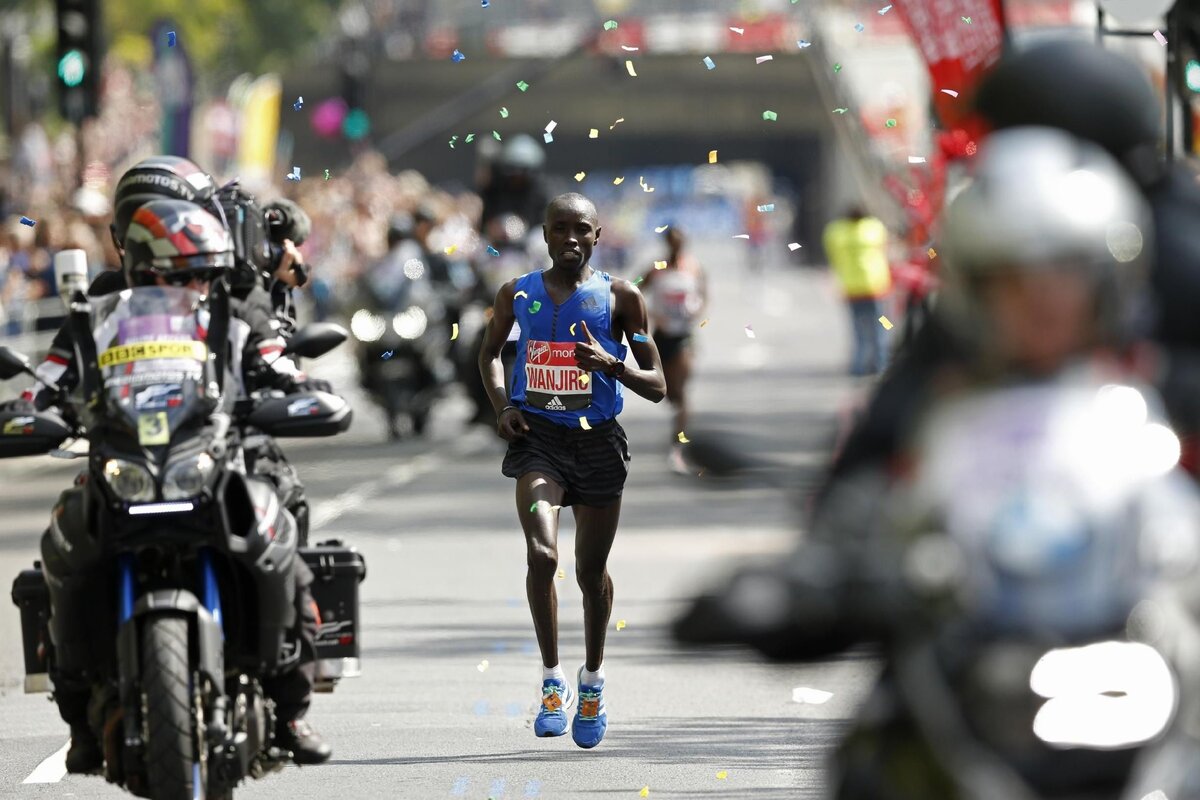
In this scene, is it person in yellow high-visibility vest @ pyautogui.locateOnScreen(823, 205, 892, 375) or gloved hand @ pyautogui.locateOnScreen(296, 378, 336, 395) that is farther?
person in yellow high-visibility vest @ pyautogui.locateOnScreen(823, 205, 892, 375)

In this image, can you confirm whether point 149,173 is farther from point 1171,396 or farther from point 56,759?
point 1171,396

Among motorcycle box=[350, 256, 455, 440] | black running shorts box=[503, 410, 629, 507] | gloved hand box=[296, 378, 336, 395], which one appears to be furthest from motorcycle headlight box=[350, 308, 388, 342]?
gloved hand box=[296, 378, 336, 395]

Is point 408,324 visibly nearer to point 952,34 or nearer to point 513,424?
point 952,34

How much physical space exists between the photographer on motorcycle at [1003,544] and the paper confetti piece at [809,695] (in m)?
6.08

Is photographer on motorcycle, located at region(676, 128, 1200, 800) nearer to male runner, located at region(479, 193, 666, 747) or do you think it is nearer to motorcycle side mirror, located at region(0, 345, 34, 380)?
motorcycle side mirror, located at region(0, 345, 34, 380)

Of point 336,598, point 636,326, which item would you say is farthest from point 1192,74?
point 336,598

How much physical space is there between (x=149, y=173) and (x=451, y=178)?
3467 inches

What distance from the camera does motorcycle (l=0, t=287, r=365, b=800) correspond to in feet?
22.2

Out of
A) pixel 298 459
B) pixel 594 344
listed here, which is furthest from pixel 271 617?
pixel 298 459

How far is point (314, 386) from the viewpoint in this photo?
25.9 feet

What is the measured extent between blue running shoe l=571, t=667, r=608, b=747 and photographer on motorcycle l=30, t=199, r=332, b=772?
1.37 m

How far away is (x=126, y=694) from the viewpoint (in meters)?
6.77

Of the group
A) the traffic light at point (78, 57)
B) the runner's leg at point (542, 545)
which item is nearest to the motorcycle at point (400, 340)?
the traffic light at point (78, 57)

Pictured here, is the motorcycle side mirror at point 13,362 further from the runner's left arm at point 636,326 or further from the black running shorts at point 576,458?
the runner's left arm at point 636,326
